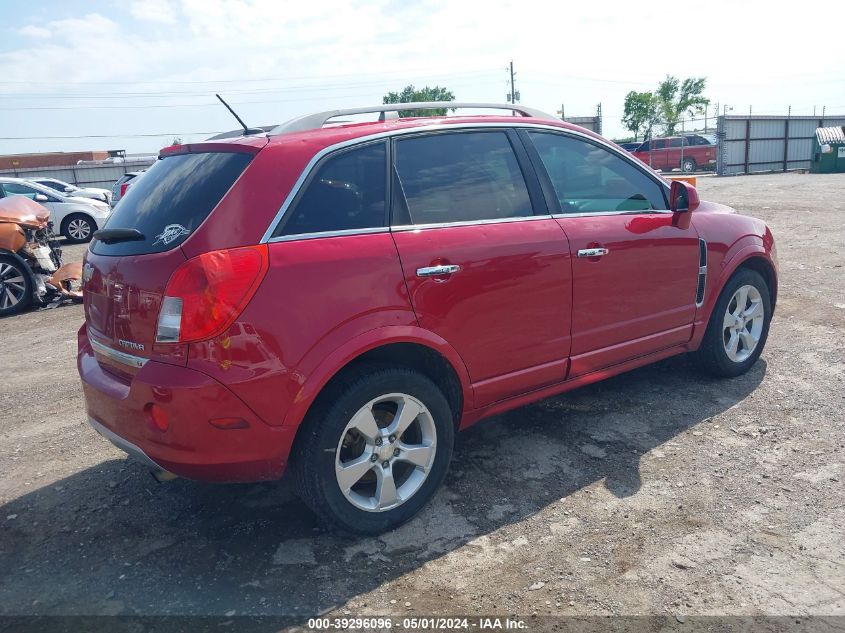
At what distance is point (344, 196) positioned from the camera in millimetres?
3152

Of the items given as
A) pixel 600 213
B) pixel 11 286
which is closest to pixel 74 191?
pixel 11 286

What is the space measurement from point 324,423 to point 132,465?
5.79ft

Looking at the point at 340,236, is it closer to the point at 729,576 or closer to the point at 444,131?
the point at 444,131

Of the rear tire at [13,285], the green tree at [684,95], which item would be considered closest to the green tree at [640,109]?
the green tree at [684,95]

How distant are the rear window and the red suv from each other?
0.04 feet

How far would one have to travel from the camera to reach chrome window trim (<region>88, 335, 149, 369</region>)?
115 inches

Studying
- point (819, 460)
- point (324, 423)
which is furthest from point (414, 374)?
point (819, 460)

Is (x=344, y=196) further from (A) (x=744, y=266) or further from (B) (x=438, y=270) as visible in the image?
(A) (x=744, y=266)

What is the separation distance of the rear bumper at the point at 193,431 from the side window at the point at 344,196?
724 millimetres

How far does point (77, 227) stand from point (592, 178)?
15442mm

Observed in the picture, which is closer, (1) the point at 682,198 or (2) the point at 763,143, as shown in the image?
(1) the point at 682,198

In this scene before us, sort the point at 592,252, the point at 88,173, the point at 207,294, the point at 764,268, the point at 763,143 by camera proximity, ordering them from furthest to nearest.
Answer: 1. the point at 88,173
2. the point at 763,143
3. the point at 764,268
4. the point at 592,252
5. the point at 207,294

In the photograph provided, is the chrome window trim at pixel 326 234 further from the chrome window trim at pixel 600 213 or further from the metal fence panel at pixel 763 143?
the metal fence panel at pixel 763 143

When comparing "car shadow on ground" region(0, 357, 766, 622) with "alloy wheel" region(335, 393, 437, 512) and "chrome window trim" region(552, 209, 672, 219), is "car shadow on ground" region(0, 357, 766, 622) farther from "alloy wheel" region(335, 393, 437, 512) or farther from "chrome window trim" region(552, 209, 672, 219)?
"chrome window trim" region(552, 209, 672, 219)
